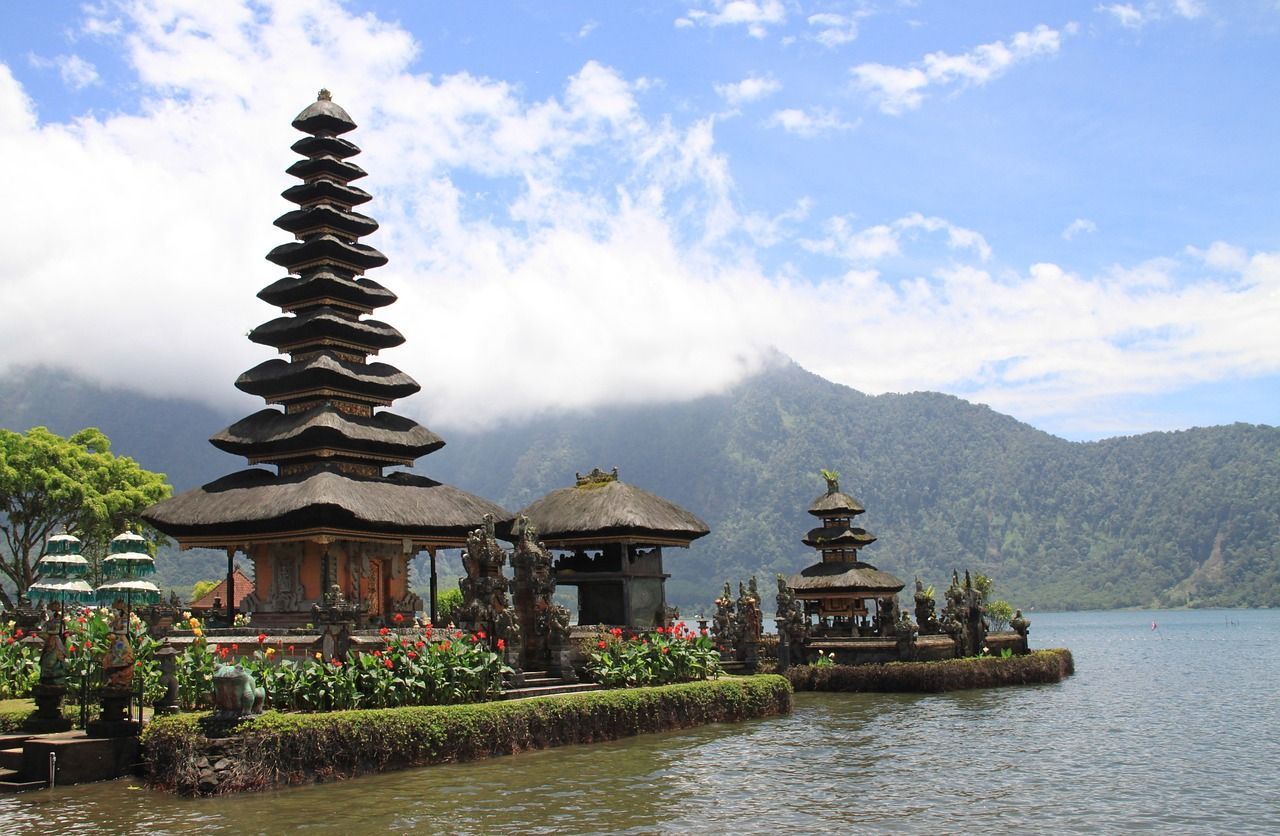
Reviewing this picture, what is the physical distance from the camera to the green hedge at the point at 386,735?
1873 cm

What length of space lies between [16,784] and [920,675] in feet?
96.6

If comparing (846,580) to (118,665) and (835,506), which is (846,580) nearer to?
(835,506)

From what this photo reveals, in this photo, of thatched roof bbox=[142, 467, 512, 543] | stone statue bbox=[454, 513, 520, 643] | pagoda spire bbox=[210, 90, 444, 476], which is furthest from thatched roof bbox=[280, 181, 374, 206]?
stone statue bbox=[454, 513, 520, 643]

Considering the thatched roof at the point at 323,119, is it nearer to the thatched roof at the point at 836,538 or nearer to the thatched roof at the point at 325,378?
the thatched roof at the point at 325,378

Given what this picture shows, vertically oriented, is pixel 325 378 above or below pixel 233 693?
above

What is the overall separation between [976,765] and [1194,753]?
234 inches

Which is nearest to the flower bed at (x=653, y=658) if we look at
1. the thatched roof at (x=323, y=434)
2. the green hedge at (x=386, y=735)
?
the green hedge at (x=386, y=735)

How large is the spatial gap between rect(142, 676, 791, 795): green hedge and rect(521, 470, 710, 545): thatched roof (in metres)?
8.33


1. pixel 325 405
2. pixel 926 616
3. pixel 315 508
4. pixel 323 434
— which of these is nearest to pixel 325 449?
pixel 323 434

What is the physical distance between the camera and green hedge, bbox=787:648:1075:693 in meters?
40.2

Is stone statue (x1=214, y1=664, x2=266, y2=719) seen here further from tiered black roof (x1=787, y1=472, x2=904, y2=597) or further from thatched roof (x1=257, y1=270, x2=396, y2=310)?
tiered black roof (x1=787, y1=472, x2=904, y2=597)

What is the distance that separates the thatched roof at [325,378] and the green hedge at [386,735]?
13871 mm

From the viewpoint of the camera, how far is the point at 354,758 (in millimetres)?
20109

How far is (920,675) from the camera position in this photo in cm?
4019
